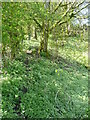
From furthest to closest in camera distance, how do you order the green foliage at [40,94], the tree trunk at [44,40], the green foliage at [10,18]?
1. the tree trunk at [44,40]
2. the green foliage at [10,18]
3. the green foliage at [40,94]

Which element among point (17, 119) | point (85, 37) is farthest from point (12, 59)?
point (85, 37)

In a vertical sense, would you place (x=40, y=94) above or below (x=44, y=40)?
below

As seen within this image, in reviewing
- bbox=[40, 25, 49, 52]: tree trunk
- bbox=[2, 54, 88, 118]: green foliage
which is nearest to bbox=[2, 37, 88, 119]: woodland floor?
bbox=[2, 54, 88, 118]: green foliage

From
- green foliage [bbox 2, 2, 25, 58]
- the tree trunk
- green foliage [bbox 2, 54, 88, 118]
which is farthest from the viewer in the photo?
the tree trunk

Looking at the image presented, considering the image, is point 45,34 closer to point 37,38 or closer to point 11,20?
point 37,38

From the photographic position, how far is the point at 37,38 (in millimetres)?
7945

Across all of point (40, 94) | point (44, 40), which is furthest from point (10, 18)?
point (44, 40)

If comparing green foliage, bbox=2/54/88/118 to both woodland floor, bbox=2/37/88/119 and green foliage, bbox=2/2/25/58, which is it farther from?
green foliage, bbox=2/2/25/58

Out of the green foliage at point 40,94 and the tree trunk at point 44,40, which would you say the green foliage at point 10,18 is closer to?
the green foliage at point 40,94

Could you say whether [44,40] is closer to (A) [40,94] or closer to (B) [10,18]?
(B) [10,18]

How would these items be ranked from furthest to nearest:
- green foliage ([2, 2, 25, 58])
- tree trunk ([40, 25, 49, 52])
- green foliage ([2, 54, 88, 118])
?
1. tree trunk ([40, 25, 49, 52])
2. green foliage ([2, 2, 25, 58])
3. green foliage ([2, 54, 88, 118])

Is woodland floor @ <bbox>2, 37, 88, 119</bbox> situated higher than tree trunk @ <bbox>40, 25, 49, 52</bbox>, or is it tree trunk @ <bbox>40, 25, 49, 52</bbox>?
tree trunk @ <bbox>40, 25, 49, 52</bbox>

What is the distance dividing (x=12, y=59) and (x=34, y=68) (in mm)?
686

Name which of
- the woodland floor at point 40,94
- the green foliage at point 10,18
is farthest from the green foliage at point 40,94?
the green foliage at point 10,18
